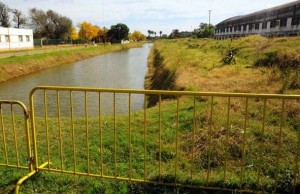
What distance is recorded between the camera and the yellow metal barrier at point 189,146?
385 centimetres

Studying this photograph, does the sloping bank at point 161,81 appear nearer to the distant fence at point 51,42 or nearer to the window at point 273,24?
the window at point 273,24

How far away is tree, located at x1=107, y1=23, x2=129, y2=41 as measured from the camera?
101125 millimetres

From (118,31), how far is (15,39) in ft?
204

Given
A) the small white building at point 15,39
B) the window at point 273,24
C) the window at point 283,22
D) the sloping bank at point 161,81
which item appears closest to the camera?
the sloping bank at point 161,81

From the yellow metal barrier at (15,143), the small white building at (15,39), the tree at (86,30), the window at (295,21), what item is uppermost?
the tree at (86,30)

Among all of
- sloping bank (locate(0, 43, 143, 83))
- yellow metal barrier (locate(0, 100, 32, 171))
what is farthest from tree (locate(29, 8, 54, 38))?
yellow metal barrier (locate(0, 100, 32, 171))

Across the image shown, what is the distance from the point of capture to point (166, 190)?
12.5 feet

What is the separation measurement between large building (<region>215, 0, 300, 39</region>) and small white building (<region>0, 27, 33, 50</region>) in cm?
3639

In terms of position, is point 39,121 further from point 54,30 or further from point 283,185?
point 54,30

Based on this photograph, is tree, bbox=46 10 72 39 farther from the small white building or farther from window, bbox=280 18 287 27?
window, bbox=280 18 287 27

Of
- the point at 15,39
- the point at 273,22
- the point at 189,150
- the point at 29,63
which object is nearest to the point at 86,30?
the point at 15,39

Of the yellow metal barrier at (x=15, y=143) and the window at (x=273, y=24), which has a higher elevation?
the window at (x=273, y=24)

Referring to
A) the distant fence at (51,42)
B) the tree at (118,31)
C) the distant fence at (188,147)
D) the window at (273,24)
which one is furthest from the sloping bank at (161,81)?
the tree at (118,31)

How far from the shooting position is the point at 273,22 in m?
42.9
